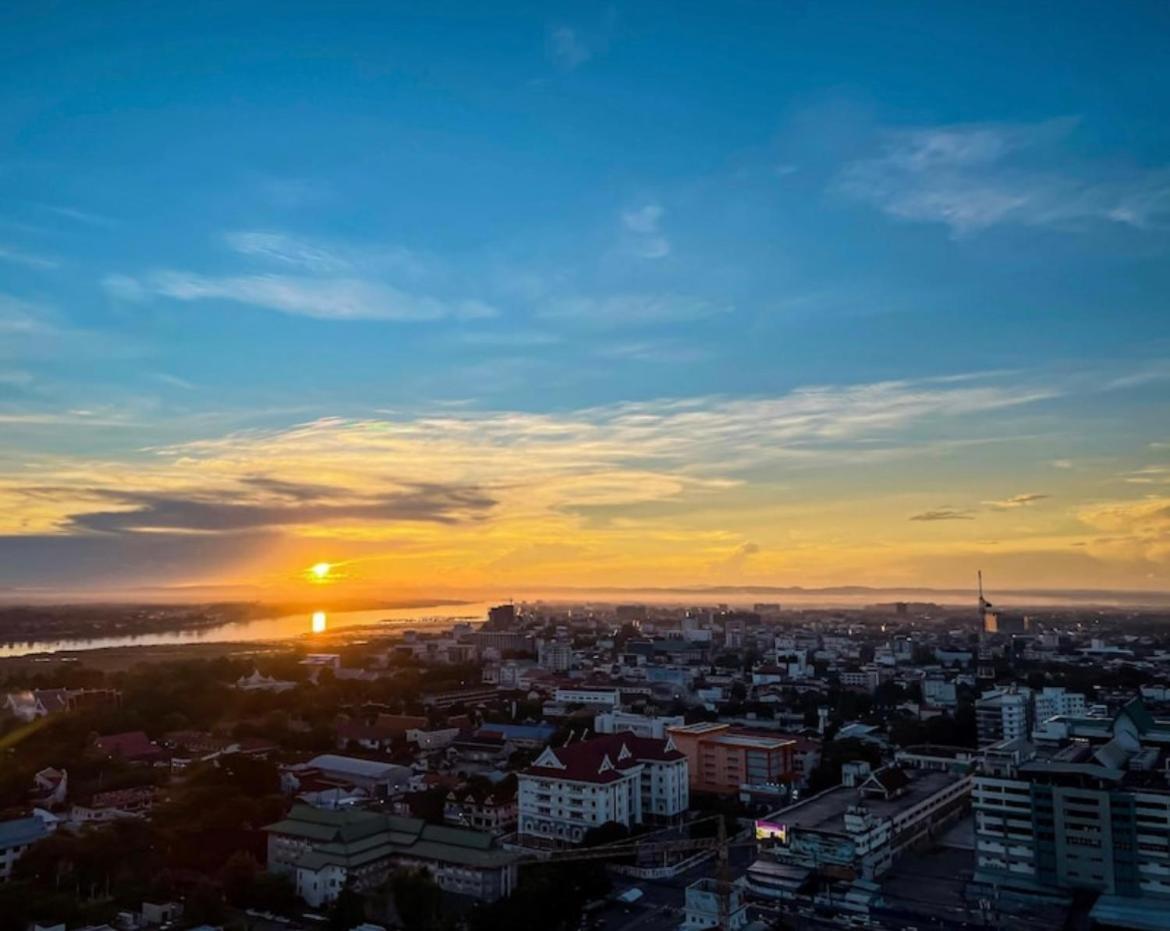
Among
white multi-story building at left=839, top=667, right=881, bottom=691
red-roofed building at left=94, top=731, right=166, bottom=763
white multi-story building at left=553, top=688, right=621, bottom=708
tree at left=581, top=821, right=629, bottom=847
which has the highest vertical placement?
red-roofed building at left=94, top=731, right=166, bottom=763

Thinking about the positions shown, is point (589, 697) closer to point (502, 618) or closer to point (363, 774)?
point (363, 774)

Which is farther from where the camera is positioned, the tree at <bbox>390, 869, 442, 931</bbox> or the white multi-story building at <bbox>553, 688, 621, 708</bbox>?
the white multi-story building at <bbox>553, 688, 621, 708</bbox>

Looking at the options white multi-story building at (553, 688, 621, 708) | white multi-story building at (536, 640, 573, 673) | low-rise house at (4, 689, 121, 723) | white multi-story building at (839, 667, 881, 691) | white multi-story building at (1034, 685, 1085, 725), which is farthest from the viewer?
white multi-story building at (536, 640, 573, 673)

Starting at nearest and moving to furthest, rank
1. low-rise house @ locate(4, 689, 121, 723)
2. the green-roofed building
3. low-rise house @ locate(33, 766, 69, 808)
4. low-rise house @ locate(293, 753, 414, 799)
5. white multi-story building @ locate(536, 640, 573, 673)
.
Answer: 1. the green-roofed building
2. low-rise house @ locate(33, 766, 69, 808)
3. low-rise house @ locate(293, 753, 414, 799)
4. low-rise house @ locate(4, 689, 121, 723)
5. white multi-story building @ locate(536, 640, 573, 673)

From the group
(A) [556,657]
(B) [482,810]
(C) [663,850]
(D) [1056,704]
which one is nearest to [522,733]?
(B) [482,810]

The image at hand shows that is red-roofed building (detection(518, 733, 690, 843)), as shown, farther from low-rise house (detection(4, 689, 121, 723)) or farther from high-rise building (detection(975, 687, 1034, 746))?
low-rise house (detection(4, 689, 121, 723))

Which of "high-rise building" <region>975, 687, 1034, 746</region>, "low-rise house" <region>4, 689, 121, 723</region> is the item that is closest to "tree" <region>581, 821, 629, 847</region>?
"high-rise building" <region>975, 687, 1034, 746</region>

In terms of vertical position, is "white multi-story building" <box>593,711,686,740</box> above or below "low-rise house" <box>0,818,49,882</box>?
below
